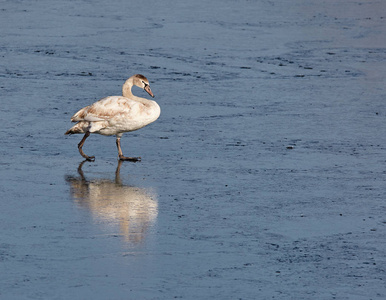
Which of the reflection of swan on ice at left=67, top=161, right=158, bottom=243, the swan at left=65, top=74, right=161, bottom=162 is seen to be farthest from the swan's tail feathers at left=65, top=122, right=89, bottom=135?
the reflection of swan on ice at left=67, top=161, right=158, bottom=243

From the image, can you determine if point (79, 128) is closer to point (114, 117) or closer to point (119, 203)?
point (114, 117)

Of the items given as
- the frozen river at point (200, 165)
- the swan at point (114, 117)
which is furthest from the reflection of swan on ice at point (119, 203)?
the swan at point (114, 117)

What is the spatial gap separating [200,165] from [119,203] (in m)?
1.75

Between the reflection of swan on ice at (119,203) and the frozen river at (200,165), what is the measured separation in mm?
26

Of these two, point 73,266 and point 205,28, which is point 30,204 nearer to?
point 73,266

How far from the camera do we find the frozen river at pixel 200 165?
727cm

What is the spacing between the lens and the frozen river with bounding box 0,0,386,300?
7.27 meters

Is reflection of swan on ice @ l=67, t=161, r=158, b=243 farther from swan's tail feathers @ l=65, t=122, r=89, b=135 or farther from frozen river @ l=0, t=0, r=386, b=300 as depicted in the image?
swan's tail feathers @ l=65, t=122, r=89, b=135

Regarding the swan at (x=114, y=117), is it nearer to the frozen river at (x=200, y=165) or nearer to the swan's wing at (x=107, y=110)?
the swan's wing at (x=107, y=110)

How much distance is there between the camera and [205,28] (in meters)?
20.2

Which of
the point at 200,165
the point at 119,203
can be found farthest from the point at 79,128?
the point at 119,203

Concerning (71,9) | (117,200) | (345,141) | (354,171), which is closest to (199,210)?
(117,200)

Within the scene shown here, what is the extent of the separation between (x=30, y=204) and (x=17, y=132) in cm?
317

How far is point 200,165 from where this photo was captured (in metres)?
10.8
